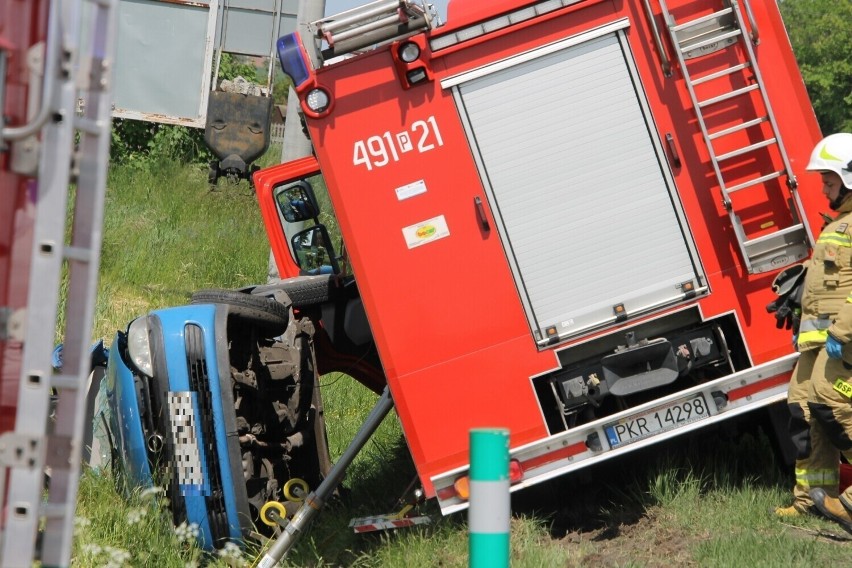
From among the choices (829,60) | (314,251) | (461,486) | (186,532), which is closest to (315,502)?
(186,532)

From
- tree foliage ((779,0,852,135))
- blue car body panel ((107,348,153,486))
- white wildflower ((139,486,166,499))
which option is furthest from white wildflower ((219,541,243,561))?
tree foliage ((779,0,852,135))

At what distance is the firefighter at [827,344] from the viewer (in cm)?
647

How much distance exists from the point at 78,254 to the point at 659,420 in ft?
13.4

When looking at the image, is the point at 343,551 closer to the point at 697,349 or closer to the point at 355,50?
the point at 697,349

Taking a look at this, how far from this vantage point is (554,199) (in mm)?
6699

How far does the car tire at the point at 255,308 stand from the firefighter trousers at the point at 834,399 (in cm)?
325

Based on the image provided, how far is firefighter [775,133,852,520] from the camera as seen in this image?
6469 millimetres

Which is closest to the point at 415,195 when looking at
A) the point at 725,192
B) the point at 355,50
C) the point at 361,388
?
the point at 355,50

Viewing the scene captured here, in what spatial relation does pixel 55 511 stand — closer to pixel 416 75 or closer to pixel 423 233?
pixel 423 233

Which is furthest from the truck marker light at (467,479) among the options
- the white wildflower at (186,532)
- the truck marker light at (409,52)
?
the truck marker light at (409,52)

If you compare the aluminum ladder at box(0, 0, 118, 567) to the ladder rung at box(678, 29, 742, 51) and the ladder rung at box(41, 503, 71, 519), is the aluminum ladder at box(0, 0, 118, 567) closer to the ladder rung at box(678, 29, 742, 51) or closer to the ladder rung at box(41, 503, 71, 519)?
the ladder rung at box(41, 503, 71, 519)

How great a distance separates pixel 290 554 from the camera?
23.2 ft

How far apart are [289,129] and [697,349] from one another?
5302 millimetres

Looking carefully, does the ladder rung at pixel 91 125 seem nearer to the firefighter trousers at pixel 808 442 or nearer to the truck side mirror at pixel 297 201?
the firefighter trousers at pixel 808 442
